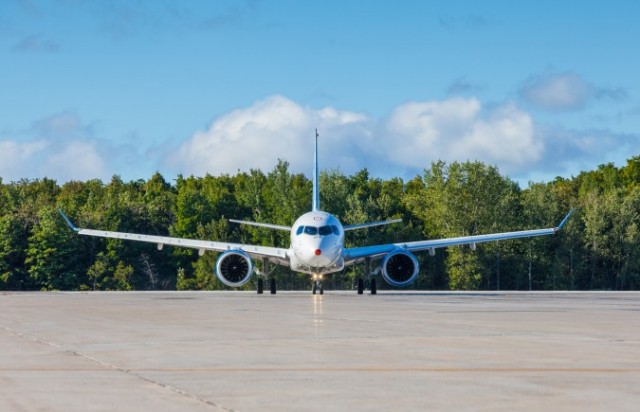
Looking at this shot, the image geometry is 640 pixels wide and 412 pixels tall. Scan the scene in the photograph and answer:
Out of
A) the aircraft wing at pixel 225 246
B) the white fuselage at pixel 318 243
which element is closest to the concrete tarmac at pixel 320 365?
the white fuselage at pixel 318 243

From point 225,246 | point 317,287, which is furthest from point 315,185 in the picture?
point 317,287

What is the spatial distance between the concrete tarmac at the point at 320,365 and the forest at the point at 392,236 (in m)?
90.0

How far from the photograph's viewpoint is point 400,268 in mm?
53250

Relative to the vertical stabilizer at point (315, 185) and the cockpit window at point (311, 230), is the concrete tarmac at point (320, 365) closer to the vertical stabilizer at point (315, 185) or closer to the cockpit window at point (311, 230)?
the cockpit window at point (311, 230)

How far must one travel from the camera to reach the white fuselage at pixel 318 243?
49.0 meters

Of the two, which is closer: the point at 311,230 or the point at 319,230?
the point at 319,230

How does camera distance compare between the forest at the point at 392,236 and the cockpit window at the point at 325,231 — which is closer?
the cockpit window at the point at 325,231

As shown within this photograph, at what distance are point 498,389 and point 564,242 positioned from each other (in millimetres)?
106213

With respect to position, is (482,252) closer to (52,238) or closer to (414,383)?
(52,238)

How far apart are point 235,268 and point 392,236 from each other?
68505 millimetres

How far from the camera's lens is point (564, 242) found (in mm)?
116062

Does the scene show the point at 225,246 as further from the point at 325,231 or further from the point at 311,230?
the point at 325,231

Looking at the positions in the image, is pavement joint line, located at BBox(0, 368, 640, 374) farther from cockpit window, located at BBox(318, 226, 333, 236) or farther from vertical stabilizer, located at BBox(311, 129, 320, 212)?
vertical stabilizer, located at BBox(311, 129, 320, 212)

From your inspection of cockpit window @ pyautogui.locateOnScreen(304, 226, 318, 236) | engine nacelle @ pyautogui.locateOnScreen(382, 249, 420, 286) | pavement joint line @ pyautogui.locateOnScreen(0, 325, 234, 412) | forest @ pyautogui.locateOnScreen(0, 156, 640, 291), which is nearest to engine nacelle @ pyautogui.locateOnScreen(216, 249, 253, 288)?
cockpit window @ pyautogui.locateOnScreen(304, 226, 318, 236)
